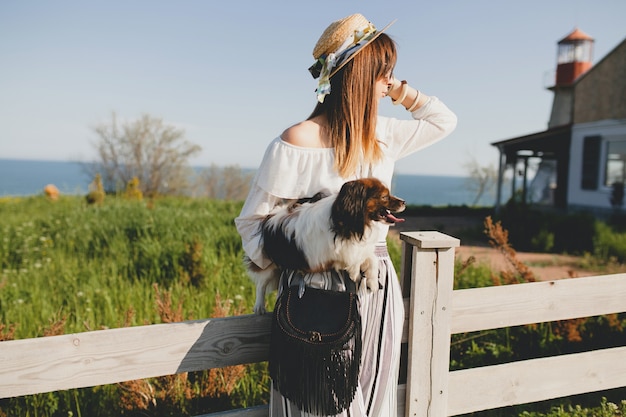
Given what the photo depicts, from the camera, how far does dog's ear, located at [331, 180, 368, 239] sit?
1.55 meters

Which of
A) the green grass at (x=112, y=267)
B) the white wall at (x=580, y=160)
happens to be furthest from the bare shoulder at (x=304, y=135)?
the white wall at (x=580, y=160)

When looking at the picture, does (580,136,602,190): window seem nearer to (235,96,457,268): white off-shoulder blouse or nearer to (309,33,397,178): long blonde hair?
(235,96,457,268): white off-shoulder blouse

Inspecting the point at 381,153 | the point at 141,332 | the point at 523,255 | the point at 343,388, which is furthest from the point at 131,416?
the point at 523,255

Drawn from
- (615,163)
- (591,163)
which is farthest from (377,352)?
(615,163)

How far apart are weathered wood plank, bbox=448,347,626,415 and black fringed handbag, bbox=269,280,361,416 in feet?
2.74

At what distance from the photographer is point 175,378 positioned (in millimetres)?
2768

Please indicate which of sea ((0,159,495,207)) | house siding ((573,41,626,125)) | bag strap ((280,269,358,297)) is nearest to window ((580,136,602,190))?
house siding ((573,41,626,125))

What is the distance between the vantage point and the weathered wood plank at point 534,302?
224 cm

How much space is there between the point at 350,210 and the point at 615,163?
51.9 ft

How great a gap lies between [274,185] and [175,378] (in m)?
1.66

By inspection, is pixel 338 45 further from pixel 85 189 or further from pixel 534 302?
pixel 85 189

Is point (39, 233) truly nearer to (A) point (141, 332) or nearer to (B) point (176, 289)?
(B) point (176, 289)

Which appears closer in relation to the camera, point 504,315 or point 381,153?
point 381,153

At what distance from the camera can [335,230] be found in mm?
1584
